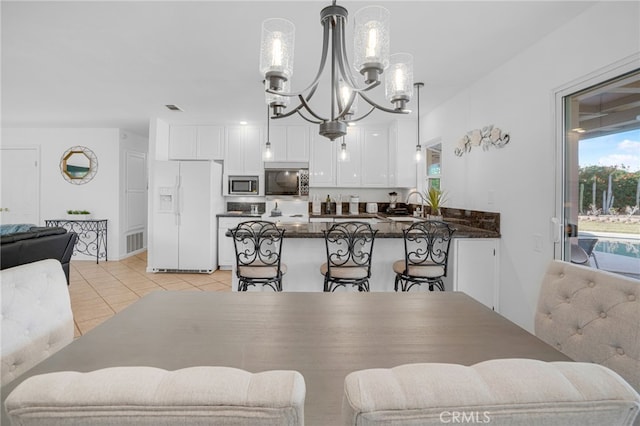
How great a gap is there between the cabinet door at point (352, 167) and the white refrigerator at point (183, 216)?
217 cm

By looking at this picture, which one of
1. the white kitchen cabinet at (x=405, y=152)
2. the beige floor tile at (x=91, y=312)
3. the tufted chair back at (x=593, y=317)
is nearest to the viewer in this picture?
the tufted chair back at (x=593, y=317)

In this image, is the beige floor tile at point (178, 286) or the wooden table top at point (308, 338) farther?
the beige floor tile at point (178, 286)

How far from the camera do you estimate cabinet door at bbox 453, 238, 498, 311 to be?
9.88 feet

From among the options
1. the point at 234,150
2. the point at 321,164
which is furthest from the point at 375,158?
the point at 234,150

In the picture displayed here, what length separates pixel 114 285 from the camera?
4.50 meters

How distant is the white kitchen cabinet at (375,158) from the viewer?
5.55 metres

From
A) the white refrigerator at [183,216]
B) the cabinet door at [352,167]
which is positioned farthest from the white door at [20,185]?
the cabinet door at [352,167]

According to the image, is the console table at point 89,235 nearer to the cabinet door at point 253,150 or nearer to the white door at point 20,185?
the white door at point 20,185

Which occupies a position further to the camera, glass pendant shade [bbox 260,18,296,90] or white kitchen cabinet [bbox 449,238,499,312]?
white kitchen cabinet [bbox 449,238,499,312]

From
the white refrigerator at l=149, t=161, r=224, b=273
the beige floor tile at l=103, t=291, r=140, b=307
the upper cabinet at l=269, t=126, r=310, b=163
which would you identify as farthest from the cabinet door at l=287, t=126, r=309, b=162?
the beige floor tile at l=103, t=291, r=140, b=307

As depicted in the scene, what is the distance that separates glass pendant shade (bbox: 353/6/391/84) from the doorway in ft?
5.70

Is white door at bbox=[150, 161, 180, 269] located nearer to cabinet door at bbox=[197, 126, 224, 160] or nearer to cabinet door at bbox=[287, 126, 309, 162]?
cabinet door at bbox=[197, 126, 224, 160]

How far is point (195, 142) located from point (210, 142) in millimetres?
263

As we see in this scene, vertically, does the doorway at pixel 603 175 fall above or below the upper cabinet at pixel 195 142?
below
